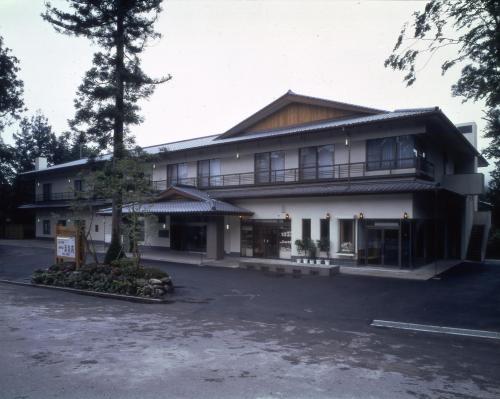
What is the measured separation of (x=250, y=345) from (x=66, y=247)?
1207 cm

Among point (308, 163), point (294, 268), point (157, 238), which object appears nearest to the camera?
point (294, 268)

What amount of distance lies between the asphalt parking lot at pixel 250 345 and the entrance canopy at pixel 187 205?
8.14 metres

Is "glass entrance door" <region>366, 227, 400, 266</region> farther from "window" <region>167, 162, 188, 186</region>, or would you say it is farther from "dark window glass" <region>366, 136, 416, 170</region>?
"window" <region>167, 162, 188, 186</region>

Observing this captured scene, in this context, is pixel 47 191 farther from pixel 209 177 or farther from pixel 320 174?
pixel 320 174

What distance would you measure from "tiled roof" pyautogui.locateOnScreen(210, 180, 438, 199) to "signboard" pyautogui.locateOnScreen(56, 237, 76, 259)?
10.5 meters

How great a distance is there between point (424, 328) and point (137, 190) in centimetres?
1068

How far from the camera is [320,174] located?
2216 centimetres

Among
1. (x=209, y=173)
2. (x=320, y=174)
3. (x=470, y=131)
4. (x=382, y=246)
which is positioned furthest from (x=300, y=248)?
(x=470, y=131)

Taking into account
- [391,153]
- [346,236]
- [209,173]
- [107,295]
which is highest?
[391,153]

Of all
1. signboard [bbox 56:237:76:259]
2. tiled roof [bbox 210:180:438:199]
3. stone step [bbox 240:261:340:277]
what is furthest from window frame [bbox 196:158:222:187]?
signboard [bbox 56:237:76:259]

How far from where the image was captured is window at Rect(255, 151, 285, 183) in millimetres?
23859

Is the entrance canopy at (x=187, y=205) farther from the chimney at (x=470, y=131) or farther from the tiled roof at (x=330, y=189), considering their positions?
the chimney at (x=470, y=131)

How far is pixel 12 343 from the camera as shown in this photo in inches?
290

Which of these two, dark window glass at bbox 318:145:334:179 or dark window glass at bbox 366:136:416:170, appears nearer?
dark window glass at bbox 366:136:416:170
